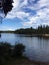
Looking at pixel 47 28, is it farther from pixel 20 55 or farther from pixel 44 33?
pixel 20 55

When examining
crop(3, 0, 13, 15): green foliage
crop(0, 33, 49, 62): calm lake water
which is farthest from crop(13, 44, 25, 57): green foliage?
crop(3, 0, 13, 15): green foliage

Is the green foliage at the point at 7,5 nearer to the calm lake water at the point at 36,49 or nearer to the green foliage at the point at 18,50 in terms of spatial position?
the green foliage at the point at 18,50

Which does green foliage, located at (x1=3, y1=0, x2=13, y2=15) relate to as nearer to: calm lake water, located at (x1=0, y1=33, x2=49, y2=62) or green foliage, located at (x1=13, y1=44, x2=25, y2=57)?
green foliage, located at (x1=13, y1=44, x2=25, y2=57)

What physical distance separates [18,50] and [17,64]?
465cm

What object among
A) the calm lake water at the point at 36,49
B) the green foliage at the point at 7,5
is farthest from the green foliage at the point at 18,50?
the green foliage at the point at 7,5

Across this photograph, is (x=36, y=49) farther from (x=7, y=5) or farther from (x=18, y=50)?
(x=7, y=5)

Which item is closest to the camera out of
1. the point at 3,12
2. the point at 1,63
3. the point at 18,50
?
the point at 1,63

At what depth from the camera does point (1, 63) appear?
39.7ft

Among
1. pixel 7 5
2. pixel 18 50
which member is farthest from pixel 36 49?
pixel 7 5

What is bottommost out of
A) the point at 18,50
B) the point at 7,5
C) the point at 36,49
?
the point at 36,49

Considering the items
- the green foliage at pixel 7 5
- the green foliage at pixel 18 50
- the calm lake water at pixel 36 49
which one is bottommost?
the calm lake water at pixel 36 49

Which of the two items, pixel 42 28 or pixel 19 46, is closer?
pixel 19 46

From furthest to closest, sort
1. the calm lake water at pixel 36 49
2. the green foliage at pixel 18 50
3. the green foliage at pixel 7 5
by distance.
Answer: the calm lake water at pixel 36 49, the green foliage at pixel 18 50, the green foliage at pixel 7 5

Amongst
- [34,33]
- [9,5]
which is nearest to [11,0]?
[9,5]
